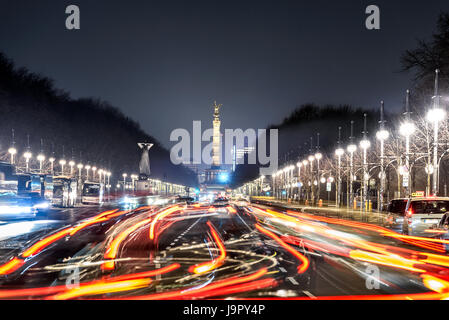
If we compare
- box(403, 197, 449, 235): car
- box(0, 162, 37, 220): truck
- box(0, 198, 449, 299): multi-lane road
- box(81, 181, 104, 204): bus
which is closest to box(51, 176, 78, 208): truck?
box(81, 181, 104, 204): bus

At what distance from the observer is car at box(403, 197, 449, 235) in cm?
2034

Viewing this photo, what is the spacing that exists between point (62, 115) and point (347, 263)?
83.6m

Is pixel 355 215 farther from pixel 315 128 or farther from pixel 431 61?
pixel 315 128

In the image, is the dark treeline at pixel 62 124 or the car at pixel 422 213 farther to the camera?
the dark treeline at pixel 62 124

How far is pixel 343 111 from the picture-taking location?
356 ft

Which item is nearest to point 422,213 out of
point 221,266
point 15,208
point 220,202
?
point 221,266

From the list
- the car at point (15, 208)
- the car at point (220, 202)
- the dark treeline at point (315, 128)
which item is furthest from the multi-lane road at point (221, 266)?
the dark treeline at point (315, 128)

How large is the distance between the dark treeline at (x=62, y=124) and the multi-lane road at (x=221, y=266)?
2052 inches

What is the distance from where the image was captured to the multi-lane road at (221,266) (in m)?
10.3

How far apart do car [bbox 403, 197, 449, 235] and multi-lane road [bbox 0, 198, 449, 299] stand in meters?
0.51

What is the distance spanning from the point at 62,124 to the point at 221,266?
7902cm

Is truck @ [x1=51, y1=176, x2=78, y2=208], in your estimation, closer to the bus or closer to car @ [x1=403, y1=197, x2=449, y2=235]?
the bus

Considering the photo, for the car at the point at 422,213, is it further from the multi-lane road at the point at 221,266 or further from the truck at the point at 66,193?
the truck at the point at 66,193
